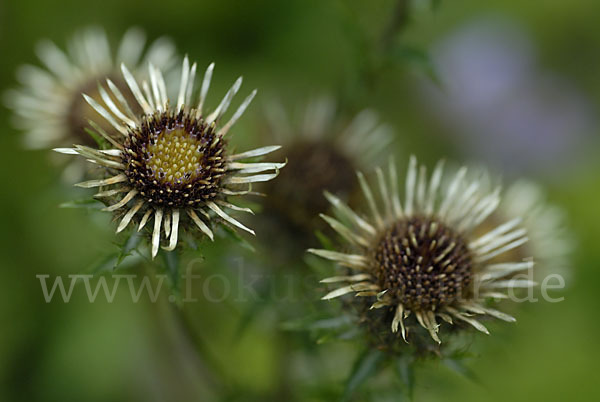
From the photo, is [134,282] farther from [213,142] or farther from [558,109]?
[558,109]

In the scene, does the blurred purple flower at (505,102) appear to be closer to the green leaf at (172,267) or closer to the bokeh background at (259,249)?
the bokeh background at (259,249)

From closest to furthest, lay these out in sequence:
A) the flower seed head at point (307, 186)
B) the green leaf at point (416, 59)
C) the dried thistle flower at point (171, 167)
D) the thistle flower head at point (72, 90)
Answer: the dried thistle flower at point (171, 167) < the green leaf at point (416, 59) < the thistle flower head at point (72, 90) < the flower seed head at point (307, 186)

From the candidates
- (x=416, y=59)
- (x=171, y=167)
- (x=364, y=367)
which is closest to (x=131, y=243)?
(x=171, y=167)

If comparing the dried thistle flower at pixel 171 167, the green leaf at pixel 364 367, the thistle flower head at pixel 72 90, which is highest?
the thistle flower head at pixel 72 90

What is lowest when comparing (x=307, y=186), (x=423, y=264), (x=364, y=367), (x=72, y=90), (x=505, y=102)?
(x=364, y=367)

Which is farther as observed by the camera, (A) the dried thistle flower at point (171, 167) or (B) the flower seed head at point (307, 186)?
(B) the flower seed head at point (307, 186)

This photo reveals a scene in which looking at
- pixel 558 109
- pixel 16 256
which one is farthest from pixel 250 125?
pixel 558 109

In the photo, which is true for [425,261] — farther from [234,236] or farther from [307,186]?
[307,186]

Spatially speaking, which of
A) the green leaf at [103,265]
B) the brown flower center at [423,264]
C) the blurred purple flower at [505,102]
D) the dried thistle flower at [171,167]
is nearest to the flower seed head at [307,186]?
the brown flower center at [423,264]
